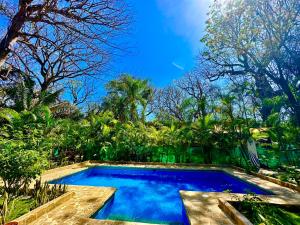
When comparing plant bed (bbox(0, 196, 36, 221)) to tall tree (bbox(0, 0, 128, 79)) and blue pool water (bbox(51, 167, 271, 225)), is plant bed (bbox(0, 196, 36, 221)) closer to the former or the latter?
blue pool water (bbox(51, 167, 271, 225))

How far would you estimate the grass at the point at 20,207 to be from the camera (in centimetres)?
415

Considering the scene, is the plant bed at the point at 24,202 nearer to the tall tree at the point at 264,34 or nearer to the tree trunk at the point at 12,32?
the tree trunk at the point at 12,32

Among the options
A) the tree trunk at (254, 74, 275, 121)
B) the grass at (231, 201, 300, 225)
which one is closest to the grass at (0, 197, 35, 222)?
the grass at (231, 201, 300, 225)

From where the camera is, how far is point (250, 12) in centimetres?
1226

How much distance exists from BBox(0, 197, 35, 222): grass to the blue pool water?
146 centimetres

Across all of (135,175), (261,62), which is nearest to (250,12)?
(261,62)

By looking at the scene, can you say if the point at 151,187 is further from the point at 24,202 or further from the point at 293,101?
the point at 293,101

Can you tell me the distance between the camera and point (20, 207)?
15.2 ft

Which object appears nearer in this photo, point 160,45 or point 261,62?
point 261,62

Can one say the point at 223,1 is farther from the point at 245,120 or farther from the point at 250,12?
the point at 245,120

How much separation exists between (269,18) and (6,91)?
51.6ft

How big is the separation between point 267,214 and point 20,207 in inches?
206

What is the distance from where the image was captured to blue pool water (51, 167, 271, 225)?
5570mm

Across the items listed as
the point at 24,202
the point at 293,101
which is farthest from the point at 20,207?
the point at 293,101
